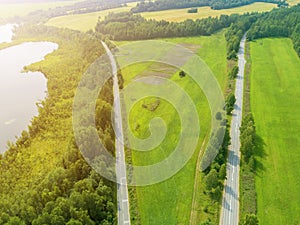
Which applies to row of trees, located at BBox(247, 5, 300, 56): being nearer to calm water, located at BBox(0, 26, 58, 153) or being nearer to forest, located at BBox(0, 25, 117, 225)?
forest, located at BBox(0, 25, 117, 225)

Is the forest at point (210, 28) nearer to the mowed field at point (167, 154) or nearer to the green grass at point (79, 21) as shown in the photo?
the green grass at point (79, 21)

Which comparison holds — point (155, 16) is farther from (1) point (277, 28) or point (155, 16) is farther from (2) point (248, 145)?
A: (2) point (248, 145)

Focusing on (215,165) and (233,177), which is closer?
(215,165)

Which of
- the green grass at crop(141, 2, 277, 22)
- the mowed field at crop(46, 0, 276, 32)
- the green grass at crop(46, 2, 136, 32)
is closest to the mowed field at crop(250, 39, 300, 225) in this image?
the green grass at crop(141, 2, 277, 22)

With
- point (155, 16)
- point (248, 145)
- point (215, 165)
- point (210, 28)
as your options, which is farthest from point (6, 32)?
point (248, 145)

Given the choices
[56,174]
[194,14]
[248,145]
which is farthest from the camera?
[194,14]

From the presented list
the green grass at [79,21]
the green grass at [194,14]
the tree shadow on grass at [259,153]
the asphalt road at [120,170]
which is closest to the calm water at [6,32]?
the green grass at [79,21]

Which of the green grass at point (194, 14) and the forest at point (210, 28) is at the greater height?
the green grass at point (194, 14)
